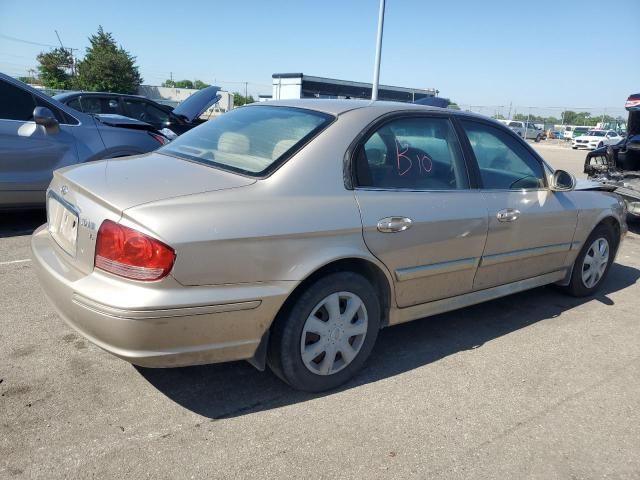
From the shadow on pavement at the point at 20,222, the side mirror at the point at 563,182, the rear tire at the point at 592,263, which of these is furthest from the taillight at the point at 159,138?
the rear tire at the point at 592,263

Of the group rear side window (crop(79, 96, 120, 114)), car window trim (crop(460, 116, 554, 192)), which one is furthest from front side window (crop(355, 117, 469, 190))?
rear side window (crop(79, 96, 120, 114))

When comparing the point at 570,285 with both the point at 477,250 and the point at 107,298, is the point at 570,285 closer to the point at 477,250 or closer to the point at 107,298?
the point at 477,250

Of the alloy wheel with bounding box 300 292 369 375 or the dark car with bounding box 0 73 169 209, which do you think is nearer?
the alloy wheel with bounding box 300 292 369 375

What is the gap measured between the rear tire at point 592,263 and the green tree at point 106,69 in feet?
155

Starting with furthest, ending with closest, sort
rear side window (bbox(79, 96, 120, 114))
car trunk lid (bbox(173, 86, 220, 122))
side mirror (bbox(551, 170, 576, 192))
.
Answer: rear side window (bbox(79, 96, 120, 114)) → car trunk lid (bbox(173, 86, 220, 122)) → side mirror (bbox(551, 170, 576, 192))

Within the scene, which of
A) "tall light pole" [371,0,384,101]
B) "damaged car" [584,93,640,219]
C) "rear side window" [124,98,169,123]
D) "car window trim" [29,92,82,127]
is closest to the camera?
"car window trim" [29,92,82,127]

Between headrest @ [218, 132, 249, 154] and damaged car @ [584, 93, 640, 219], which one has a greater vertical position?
headrest @ [218, 132, 249, 154]

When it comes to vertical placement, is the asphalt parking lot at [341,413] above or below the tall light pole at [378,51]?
below

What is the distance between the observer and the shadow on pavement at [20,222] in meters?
5.68

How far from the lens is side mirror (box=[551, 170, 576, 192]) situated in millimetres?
3928

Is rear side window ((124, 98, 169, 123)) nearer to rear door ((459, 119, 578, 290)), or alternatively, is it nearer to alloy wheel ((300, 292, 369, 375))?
rear door ((459, 119, 578, 290))

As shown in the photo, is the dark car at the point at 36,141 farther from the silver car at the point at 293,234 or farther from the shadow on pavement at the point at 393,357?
the shadow on pavement at the point at 393,357

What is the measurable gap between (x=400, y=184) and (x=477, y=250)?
749mm

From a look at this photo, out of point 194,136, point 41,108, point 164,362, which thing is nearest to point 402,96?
point 41,108
